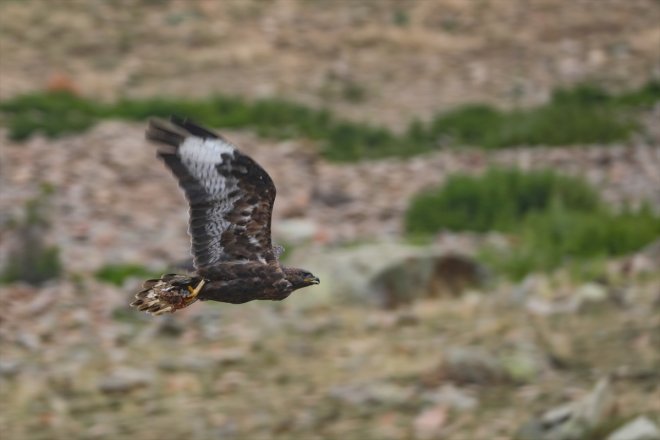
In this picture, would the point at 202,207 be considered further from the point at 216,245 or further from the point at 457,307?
the point at 457,307

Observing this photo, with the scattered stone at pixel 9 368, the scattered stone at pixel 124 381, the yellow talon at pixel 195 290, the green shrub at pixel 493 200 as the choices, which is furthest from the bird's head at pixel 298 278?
the green shrub at pixel 493 200

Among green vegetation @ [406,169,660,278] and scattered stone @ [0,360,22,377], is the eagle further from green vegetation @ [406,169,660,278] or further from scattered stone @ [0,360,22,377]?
green vegetation @ [406,169,660,278]

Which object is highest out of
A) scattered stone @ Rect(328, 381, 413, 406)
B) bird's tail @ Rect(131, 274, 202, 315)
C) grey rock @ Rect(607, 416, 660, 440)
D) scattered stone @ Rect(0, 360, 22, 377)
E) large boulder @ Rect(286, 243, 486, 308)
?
large boulder @ Rect(286, 243, 486, 308)

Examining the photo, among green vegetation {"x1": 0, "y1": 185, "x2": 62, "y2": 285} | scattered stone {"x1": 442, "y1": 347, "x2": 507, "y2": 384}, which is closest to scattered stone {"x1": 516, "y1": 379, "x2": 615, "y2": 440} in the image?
scattered stone {"x1": 442, "y1": 347, "x2": 507, "y2": 384}

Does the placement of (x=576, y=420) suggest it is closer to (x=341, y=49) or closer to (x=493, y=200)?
(x=493, y=200)

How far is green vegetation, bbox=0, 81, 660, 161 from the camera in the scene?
53.6ft

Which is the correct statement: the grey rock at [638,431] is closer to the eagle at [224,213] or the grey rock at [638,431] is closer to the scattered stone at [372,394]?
the scattered stone at [372,394]

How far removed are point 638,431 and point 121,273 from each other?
4.67m

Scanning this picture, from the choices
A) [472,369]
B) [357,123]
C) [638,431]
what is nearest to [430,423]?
[472,369]

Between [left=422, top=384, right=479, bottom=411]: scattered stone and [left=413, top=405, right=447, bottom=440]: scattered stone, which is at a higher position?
[left=422, top=384, right=479, bottom=411]: scattered stone

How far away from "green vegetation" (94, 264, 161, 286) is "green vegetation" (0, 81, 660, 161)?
14.7 feet

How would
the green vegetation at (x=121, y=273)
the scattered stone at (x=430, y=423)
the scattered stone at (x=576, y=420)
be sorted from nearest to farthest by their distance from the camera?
the scattered stone at (x=576, y=420) < the scattered stone at (x=430, y=423) < the green vegetation at (x=121, y=273)

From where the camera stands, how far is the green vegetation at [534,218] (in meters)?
11.6

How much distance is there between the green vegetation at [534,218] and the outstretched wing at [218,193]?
5.14 metres
